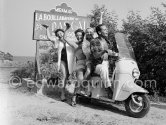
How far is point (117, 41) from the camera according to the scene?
5.56 meters

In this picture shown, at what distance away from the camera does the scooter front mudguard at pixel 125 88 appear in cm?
502

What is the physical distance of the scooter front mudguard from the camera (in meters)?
5.02

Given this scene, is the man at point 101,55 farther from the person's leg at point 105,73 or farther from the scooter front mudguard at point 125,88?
the scooter front mudguard at point 125,88

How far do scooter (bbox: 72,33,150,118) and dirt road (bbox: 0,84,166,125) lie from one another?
7.9 inches

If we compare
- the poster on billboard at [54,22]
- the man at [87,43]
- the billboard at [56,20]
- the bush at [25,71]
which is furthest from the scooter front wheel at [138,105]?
the bush at [25,71]

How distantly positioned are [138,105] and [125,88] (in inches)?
14.5

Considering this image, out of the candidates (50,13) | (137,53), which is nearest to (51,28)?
(50,13)

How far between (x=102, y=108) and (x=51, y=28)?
298 cm

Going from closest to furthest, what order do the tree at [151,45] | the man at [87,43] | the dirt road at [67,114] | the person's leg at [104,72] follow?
the dirt road at [67,114] → the person's leg at [104,72] → the man at [87,43] → the tree at [151,45]

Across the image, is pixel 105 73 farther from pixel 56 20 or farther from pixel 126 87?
pixel 56 20

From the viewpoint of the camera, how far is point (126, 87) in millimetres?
5082

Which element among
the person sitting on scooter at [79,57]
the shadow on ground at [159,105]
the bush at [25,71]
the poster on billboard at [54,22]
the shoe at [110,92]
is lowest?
the shadow on ground at [159,105]

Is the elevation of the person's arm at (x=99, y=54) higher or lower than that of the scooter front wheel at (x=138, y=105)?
higher

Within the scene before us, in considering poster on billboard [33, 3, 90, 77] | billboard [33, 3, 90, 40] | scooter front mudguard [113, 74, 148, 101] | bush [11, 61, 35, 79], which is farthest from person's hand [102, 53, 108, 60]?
bush [11, 61, 35, 79]
